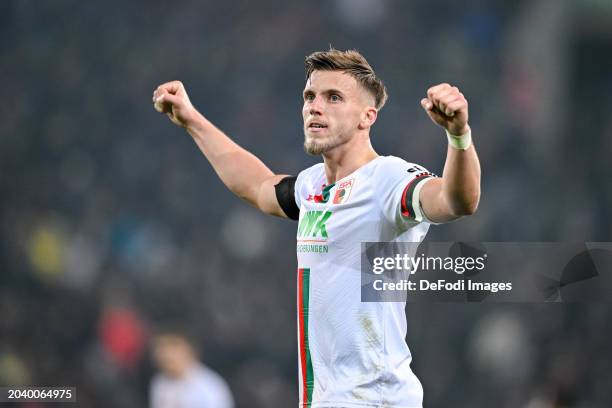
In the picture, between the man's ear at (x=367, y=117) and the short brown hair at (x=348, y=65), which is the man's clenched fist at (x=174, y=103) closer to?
the short brown hair at (x=348, y=65)

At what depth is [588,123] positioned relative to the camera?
11.9 meters

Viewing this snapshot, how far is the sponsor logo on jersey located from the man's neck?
0.20 metres

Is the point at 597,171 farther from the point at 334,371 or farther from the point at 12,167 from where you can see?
the point at 334,371

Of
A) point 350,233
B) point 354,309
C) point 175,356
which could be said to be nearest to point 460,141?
point 350,233

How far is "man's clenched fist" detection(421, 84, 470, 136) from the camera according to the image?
2926mm

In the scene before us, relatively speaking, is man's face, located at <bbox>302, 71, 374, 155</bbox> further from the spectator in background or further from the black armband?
the spectator in background

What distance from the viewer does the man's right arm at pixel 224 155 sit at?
4.42m

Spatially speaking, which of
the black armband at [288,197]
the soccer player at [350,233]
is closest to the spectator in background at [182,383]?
the black armband at [288,197]

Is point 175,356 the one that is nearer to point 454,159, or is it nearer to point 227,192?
point 227,192

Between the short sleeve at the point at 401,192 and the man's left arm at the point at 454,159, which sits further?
the short sleeve at the point at 401,192

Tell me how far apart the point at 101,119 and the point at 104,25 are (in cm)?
162

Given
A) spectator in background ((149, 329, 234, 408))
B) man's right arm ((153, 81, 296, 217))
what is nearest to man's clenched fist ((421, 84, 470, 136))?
man's right arm ((153, 81, 296, 217))

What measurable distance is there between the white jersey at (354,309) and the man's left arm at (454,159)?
0.28 metres

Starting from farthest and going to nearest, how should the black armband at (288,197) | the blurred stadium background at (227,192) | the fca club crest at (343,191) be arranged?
the blurred stadium background at (227,192)
the black armband at (288,197)
the fca club crest at (343,191)
